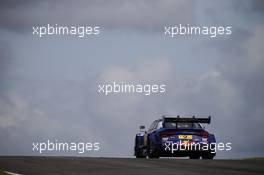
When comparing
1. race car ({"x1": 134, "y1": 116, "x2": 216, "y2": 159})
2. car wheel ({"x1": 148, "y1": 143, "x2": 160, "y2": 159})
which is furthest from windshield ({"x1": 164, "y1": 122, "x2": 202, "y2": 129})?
car wheel ({"x1": 148, "y1": 143, "x2": 160, "y2": 159})

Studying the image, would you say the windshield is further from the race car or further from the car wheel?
the car wheel

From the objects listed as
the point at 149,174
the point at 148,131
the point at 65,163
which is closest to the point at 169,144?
the point at 148,131

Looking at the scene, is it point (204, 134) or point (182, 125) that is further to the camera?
point (182, 125)

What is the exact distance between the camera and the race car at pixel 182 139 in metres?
22.1

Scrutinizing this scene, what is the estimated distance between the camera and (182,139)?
22141 millimetres

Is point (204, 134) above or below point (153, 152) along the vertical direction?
above

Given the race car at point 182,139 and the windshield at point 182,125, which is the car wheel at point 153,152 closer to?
the race car at point 182,139

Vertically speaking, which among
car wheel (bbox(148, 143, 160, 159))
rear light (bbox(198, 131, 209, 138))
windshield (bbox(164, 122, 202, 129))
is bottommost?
car wheel (bbox(148, 143, 160, 159))

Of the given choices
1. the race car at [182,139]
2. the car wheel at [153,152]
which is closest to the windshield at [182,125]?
the race car at [182,139]

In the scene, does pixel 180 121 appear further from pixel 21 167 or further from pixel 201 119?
pixel 21 167

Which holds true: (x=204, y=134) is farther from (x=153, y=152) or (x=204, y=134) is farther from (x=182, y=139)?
(x=153, y=152)

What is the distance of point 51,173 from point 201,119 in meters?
11.4

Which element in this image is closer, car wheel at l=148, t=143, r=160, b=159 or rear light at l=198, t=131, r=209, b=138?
rear light at l=198, t=131, r=209, b=138

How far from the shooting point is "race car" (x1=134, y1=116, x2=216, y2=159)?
2206 centimetres
